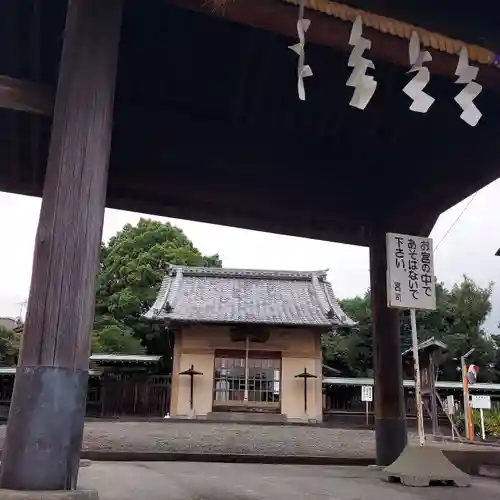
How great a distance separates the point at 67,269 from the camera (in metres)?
2.54

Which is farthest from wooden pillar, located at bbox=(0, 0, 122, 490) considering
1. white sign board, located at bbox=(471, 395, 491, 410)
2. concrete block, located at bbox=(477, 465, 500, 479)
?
white sign board, located at bbox=(471, 395, 491, 410)

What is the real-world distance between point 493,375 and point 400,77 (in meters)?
24.4

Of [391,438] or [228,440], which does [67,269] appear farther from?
[228,440]

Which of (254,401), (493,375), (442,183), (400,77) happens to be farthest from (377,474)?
(493,375)

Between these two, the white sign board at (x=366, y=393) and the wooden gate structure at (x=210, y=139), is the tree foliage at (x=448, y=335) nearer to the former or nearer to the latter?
the white sign board at (x=366, y=393)

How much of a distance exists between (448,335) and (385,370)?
921 inches

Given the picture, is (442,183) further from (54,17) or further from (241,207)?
(54,17)

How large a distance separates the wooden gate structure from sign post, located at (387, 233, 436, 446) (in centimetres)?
49

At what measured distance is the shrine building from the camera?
57.9 feet

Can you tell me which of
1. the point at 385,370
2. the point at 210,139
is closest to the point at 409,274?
the point at 385,370

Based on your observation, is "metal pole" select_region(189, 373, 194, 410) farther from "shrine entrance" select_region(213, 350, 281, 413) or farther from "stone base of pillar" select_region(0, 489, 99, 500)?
"stone base of pillar" select_region(0, 489, 99, 500)

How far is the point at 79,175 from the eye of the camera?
2.69 metres

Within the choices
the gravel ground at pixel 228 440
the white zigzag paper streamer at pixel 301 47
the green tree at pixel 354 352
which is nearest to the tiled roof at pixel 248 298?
the green tree at pixel 354 352

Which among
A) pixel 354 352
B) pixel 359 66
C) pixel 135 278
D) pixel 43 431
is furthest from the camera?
pixel 135 278
